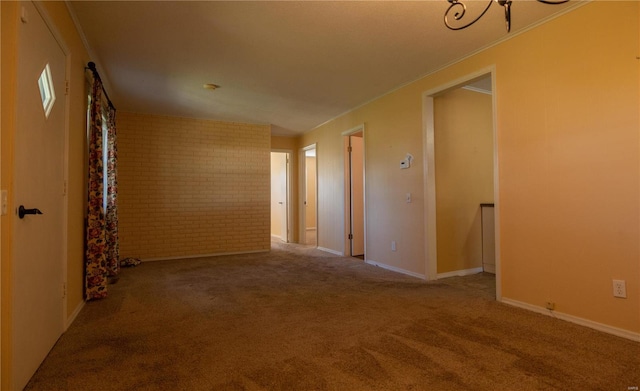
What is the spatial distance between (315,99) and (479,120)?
233cm

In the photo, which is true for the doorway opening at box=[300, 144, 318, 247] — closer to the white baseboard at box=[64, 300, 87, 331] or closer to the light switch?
the white baseboard at box=[64, 300, 87, 331]

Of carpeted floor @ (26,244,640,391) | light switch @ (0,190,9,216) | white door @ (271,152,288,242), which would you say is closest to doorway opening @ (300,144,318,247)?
white door @ (271,152,288,242)

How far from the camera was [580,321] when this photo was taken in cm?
254

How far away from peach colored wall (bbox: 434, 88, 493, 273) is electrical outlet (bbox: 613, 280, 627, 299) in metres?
1.85

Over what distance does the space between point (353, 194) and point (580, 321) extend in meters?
3.71

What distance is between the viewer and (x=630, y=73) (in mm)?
2297

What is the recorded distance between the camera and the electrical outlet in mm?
2318

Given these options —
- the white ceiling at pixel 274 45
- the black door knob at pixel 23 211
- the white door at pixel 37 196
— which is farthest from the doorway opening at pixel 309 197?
the black door knob at pixel 23 211

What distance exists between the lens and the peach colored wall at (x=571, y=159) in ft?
7.59

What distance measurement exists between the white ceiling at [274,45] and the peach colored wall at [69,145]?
286 millimetres

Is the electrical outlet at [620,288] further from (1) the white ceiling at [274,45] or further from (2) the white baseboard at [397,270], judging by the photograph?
(1) the white ceiling at [274,45]

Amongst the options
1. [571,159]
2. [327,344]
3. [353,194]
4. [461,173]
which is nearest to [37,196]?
[327,344]

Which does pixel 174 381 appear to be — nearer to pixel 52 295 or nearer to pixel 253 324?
pixel 253 324

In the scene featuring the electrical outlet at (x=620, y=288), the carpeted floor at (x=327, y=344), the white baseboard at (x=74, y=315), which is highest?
the electrical outlet at (x=620, y=288)
